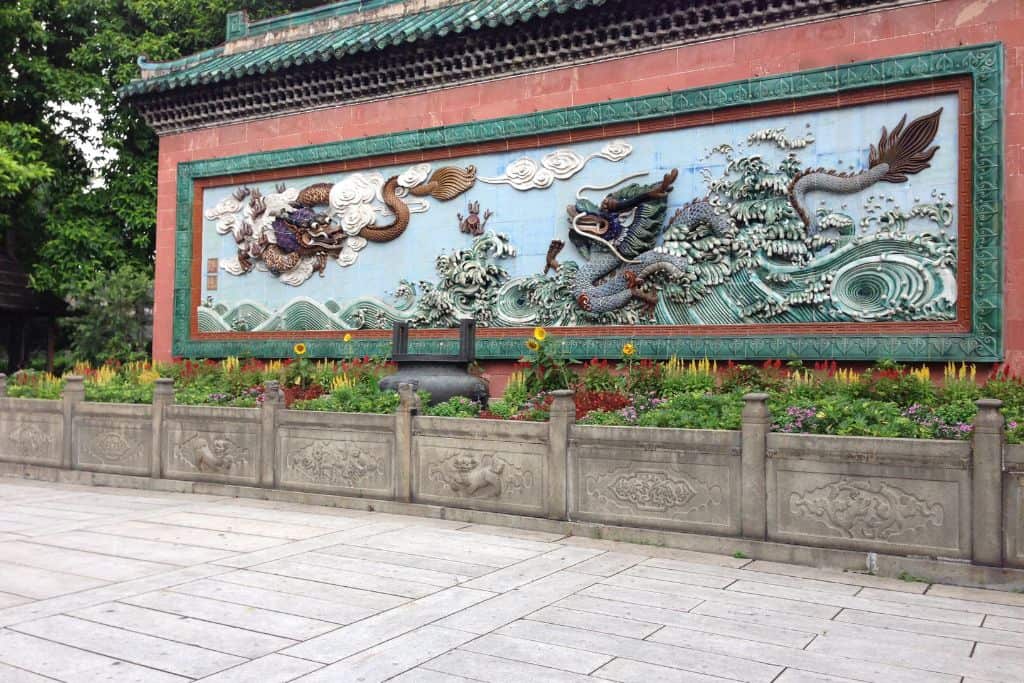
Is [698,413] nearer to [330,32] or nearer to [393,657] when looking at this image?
[393,657]

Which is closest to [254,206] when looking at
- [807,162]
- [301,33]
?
[301,33]

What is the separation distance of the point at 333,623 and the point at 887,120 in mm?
9063

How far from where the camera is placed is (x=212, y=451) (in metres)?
10.3

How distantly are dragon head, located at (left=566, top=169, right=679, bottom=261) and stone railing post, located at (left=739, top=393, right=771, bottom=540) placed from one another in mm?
5592

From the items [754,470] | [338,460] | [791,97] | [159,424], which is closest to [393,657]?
[754,470]

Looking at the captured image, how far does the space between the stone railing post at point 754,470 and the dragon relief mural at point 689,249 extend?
4.47 m

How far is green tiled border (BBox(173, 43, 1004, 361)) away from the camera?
10.2 meters

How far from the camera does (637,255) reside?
1246cm

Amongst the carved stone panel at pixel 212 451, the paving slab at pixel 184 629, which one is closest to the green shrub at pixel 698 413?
the paving slab at pixel 184 629

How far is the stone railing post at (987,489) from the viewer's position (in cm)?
620

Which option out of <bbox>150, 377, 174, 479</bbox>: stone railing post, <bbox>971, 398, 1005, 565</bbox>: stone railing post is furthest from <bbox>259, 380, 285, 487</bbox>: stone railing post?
<bbox>971, 398, 1005, 565</bbox>: stone railing post

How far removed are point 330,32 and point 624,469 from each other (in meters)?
12.0

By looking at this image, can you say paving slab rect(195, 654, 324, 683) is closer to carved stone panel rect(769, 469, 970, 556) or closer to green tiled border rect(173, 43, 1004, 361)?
carved stone panel rect(769, 469, 970, 556)

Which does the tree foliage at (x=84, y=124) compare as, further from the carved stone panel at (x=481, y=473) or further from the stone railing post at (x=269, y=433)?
the carved stone panel at (x=481, y=473)
